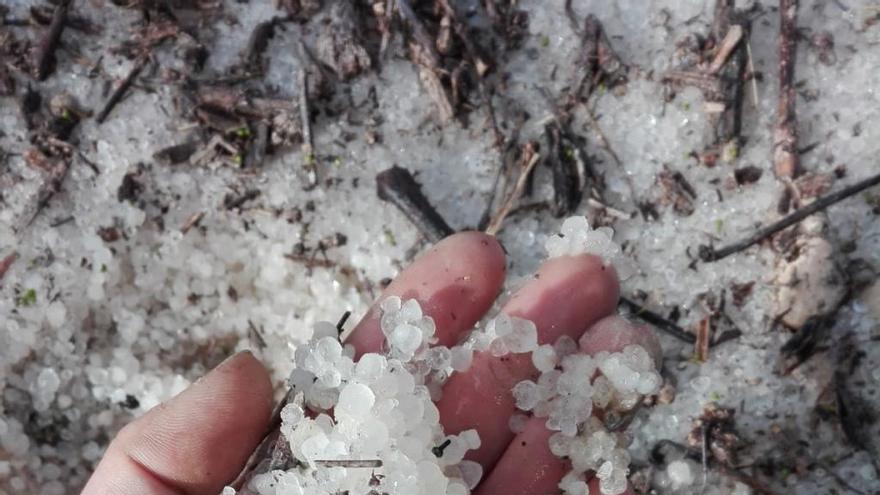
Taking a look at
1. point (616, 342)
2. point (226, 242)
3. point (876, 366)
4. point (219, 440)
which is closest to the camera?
point (219, 440)

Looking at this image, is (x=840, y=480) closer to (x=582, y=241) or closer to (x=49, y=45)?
(x=582, y=241)

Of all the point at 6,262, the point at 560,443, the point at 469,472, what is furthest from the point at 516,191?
the point at 6,262

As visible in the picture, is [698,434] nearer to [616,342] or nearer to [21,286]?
[616,342]

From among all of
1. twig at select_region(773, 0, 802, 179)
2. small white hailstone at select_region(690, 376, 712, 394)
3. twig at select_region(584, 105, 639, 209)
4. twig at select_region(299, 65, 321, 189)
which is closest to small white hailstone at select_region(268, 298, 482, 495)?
twig at select_region(299, 65, 321, 189)

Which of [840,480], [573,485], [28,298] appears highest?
[28,298]

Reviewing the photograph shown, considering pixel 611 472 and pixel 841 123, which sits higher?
pixel 841 123

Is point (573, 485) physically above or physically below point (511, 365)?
below

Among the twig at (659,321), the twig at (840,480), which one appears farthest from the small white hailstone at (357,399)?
the twig at (840,480)

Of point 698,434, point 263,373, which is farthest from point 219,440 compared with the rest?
point 698,434
